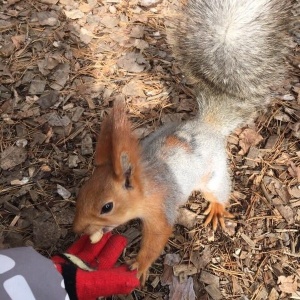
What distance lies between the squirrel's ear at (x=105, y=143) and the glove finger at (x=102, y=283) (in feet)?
1.09

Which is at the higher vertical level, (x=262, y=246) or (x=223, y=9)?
(x=223, y=9)

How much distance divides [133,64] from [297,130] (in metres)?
0.82

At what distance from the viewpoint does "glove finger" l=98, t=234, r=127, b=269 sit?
4.96 ft

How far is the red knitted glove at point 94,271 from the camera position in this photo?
126 centimetres

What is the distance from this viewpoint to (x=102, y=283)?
1303mm

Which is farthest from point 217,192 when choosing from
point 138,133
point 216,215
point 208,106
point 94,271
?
point 94,271

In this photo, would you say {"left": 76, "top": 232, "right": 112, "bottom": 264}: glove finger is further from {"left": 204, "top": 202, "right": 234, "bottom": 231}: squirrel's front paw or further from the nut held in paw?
{"left": 204, "top": 202, "right": 234, "bottom": 231}: squirrel's front paw

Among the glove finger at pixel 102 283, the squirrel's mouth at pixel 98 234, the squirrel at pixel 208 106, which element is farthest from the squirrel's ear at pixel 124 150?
the glove finger at pixel 102 283

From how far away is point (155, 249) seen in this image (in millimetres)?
1646

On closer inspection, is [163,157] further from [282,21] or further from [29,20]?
[29,20]

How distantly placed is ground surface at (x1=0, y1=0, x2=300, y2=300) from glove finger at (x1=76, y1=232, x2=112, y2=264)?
0.23 metres

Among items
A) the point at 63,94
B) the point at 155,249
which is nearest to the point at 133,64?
the point at 63,94

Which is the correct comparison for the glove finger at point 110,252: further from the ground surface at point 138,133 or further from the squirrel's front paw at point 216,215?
the squirrel's front paw at point 216,215

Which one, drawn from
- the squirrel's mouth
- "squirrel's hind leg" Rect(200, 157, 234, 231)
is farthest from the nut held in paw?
"squirrel's hind leg" Rect(200, 157, 234, 231)
